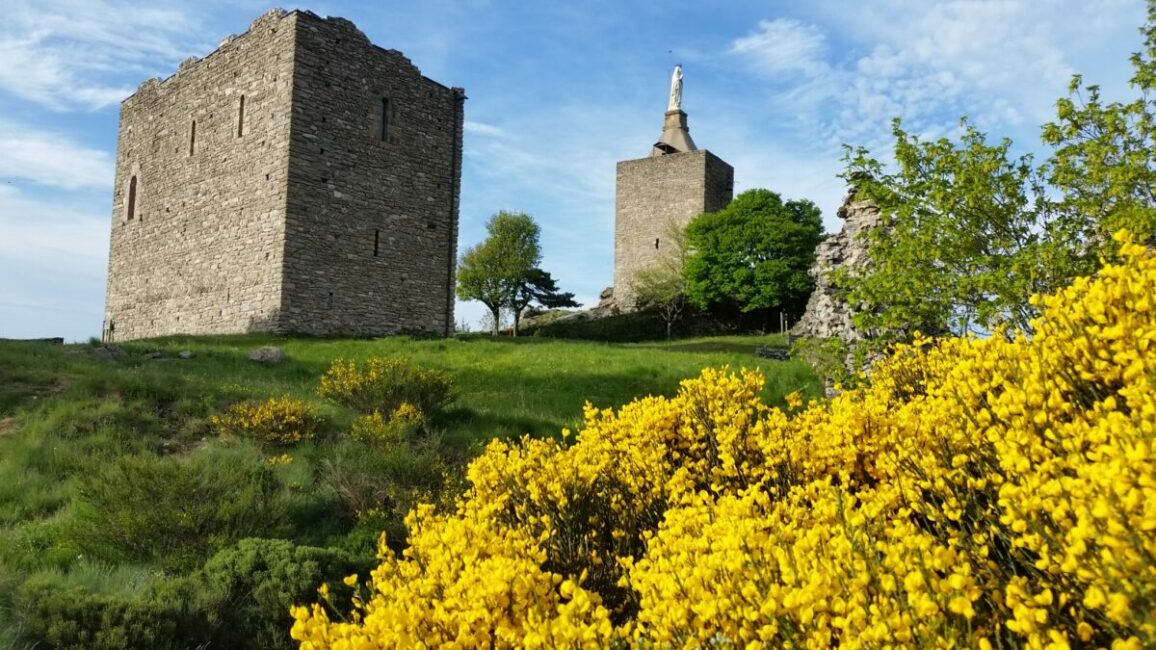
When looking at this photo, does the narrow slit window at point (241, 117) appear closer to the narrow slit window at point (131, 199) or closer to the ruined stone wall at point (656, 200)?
the narrow slit window at point (131, 199)

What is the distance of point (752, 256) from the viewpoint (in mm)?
40531

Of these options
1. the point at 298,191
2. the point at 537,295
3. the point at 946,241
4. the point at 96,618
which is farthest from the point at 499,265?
the point at 96,618

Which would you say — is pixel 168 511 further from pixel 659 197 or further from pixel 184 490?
pixel 659 197

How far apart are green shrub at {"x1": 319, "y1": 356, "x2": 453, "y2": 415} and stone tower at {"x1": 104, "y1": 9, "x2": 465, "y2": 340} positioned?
965 centimetres

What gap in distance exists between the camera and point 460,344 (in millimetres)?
20359

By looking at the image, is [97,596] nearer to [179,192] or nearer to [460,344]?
[460,344]

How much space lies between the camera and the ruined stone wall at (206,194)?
2141 cm

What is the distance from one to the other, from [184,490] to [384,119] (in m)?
18.4

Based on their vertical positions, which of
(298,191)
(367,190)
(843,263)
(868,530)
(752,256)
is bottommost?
(868,530)

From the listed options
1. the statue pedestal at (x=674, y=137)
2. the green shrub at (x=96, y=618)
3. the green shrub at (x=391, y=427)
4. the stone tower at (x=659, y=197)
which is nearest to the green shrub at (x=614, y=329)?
the stone tower at (x=659, y=197)

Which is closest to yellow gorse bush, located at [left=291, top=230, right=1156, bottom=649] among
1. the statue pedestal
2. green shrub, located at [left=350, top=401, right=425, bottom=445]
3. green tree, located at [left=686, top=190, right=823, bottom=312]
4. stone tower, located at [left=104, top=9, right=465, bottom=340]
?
green shrub, located at [left=350, top=401, right=425, bottom=445]

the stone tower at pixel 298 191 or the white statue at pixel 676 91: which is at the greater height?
the white statue at pixel 676 91

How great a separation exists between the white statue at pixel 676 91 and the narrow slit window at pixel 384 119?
1267 inches

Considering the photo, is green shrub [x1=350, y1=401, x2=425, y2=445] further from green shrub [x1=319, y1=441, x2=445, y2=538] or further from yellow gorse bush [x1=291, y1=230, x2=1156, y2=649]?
yellow gorse bush [x1=291, y1=230, x2=1156, y2=649]
